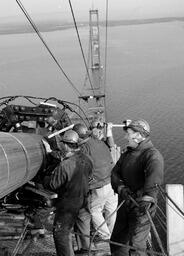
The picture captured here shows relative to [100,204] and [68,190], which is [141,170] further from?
[100,204]

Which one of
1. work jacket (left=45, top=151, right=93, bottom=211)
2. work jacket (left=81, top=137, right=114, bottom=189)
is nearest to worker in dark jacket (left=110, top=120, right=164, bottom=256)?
work jacket (left=45, top=151, right=93, bottom=211)

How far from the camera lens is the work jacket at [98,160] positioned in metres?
5.53

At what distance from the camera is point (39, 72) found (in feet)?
168

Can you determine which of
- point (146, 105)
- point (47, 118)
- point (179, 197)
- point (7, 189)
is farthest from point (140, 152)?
point (146, 105)

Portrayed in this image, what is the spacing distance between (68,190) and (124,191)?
2.94 feet

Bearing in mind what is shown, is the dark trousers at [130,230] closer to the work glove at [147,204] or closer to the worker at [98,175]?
the work glove at [147,204]

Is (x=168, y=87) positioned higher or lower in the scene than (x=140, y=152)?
lower

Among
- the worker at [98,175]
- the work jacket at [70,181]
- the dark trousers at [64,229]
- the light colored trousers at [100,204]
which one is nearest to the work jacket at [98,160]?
the worker at [98,175]

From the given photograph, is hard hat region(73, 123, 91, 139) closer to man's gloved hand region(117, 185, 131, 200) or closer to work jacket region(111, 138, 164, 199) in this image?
work jacket region(111, 138, 164, 199)

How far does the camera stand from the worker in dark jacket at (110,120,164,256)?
407 centimetres

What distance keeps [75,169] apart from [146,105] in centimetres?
3183

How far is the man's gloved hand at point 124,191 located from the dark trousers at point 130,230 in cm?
9

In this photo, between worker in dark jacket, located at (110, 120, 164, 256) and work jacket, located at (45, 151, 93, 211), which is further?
work jacket, located at (45, 151, 93, 211)

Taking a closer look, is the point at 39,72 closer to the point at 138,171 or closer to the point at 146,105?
the point at 146,105
